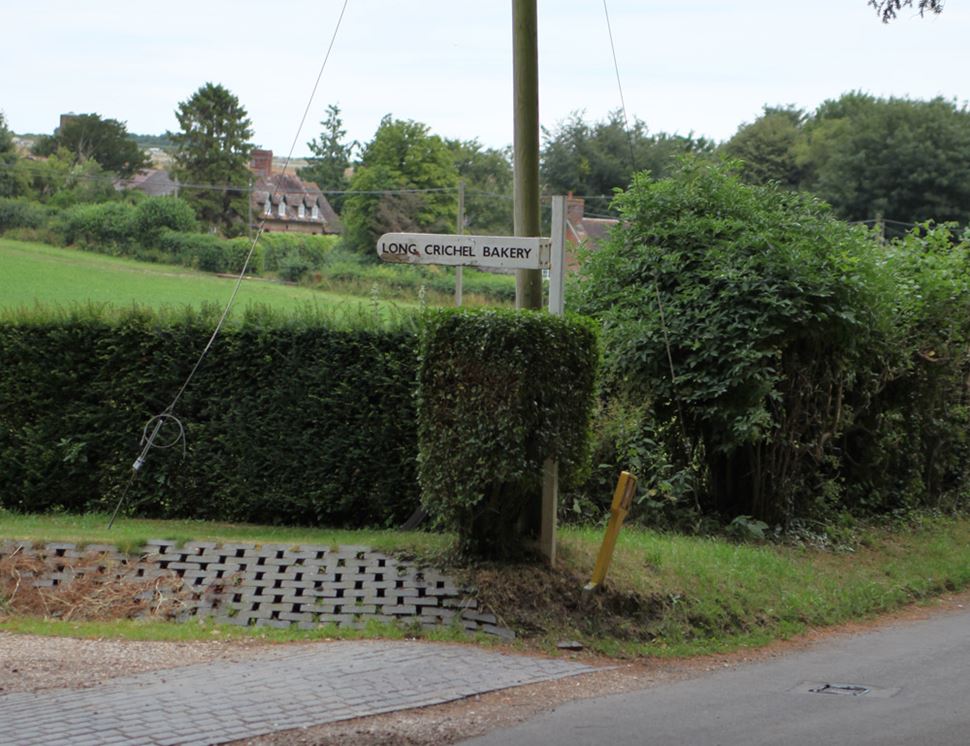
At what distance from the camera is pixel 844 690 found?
8.48 meters

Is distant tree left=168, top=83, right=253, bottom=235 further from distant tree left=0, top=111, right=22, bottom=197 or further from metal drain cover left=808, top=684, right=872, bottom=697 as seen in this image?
metal drain cover left=808, top=684, right=872, bottom=697

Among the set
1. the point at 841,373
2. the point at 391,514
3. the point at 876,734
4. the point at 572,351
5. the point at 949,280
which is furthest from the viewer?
the point at 949,280

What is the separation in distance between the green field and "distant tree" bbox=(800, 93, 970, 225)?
30.4 meters

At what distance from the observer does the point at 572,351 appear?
9.98 m

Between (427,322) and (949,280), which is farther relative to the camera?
(949,280)

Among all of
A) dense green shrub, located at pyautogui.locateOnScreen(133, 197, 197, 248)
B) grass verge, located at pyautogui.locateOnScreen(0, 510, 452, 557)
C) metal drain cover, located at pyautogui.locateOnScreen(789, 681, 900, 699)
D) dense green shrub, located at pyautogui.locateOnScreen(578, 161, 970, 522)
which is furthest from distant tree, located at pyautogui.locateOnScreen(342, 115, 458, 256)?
metal drain cover, located at pyautogui.locateOnScreen(789, 681, 900, 699)

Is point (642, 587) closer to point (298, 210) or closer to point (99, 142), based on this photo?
point (298, 210)

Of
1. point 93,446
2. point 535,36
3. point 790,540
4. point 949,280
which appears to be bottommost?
point 790,540

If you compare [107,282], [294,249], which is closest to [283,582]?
[107,282]

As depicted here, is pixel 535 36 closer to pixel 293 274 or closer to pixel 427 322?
pixel 427 322

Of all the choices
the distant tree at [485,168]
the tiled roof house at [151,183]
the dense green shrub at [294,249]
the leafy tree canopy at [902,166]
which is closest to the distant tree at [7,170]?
the tiled roof house at [151,183]

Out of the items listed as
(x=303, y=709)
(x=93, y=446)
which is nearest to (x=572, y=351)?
(x=303, y=709)

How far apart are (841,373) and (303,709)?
914 centimetres

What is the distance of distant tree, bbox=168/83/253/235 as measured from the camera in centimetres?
7756
